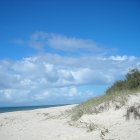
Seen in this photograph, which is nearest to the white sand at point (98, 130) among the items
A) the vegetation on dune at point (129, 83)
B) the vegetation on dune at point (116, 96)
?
the vegetation on dune at point (116, 96)

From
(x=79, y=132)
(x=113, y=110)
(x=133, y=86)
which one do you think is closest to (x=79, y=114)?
(x=113, y=110)

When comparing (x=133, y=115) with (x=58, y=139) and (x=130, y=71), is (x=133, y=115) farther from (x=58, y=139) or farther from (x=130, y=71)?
(x=130, y=71)

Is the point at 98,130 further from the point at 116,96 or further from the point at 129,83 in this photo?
the point at 129,83

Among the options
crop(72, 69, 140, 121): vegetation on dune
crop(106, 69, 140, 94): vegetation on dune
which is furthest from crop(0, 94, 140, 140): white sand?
crop(106, 69, 140, 94): vegetation on dune

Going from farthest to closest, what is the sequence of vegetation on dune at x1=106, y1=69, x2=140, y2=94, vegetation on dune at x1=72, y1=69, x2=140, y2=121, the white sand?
vegetation on dune at x1=106, y1=69, x2=140, y2=94, vegetation on dune at x1=72, y1=69, x2=140, y2=121, the white sand

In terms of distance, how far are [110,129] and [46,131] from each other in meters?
3.79

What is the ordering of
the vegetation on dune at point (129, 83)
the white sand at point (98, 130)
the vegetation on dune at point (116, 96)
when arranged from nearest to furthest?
the white sand at point (98, 130)
the vegetation on dune at point (116, 96)
the vegetation on dune at point (129, 83)

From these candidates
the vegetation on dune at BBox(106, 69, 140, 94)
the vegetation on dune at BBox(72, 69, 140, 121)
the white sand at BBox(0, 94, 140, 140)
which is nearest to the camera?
the white sand at BBox(0, 94, 140, 140)

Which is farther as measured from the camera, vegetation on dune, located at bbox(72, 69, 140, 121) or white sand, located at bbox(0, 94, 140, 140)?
vegetation on dune, located at bbox(72, 69, 140, 121)

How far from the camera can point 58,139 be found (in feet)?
43.2

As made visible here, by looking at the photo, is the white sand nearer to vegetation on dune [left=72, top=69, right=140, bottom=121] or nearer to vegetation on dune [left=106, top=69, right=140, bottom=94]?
vegetation on dune [left=72, top=69, right=140, bottom=121]

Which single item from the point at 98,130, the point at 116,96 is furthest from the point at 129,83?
the point at 98,130

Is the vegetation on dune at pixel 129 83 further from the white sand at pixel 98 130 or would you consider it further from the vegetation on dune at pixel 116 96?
the white sand at pixel 98 130

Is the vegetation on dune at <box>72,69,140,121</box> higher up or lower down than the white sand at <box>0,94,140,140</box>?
higher up
